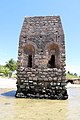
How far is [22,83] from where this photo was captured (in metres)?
14.8

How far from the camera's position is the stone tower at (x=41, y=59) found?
576 inches

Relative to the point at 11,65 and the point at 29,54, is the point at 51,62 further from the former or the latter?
the point at 11,65

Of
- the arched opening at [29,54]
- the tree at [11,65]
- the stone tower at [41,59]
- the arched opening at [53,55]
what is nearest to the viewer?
the stone tower at [41,59]

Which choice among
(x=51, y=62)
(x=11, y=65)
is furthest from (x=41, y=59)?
(x=11, y=65)

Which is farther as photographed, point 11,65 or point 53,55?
point 11,65

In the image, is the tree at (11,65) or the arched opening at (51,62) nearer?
the arched opening at (51,62)

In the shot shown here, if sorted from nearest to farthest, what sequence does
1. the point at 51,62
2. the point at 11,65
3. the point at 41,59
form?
the point at 41,59 → the point at 51,62 → the point at 11,65

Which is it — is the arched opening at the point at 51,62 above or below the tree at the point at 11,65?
below

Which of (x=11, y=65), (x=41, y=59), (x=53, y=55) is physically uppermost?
(x=11, y=65)

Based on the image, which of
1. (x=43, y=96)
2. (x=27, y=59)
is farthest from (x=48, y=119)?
(x=27, y=59)

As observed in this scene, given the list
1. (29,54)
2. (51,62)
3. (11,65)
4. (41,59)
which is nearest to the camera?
(41,59)

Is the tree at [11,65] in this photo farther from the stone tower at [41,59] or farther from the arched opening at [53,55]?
the arched opening at [53,55]

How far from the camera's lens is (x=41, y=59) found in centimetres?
1504

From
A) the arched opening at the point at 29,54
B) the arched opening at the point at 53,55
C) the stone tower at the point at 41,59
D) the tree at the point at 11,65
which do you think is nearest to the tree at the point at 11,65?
the tree at the point at 11,65
